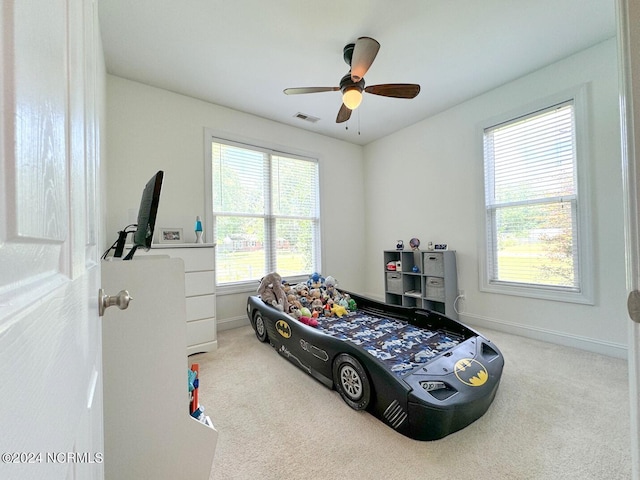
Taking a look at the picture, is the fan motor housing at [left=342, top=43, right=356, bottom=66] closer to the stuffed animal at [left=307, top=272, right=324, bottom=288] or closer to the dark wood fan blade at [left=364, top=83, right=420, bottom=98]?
the dark wood fan blade at [left=364, top=83, right=420, bottom=98]

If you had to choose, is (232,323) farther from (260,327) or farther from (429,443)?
(429,443)

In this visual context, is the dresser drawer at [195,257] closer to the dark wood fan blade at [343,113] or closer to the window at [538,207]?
the dark wood fan blade at [343,113]

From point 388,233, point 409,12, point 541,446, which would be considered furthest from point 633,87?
point 388,233

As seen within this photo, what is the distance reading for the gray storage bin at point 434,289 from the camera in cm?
334

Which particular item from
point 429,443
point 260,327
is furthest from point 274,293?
point 429,443

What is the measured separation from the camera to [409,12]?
2.02 m

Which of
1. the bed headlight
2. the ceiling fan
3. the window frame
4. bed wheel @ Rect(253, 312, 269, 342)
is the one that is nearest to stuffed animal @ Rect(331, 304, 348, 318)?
bed wheel @ Rect(253, 312, 269, 342)

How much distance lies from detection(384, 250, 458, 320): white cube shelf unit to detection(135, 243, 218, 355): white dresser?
2.48 meters

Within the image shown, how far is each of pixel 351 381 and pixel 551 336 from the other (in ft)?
7.76

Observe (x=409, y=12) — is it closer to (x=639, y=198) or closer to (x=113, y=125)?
(x=639, y=198)

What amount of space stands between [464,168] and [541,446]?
2.93 metres

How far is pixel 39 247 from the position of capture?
26 centimetres

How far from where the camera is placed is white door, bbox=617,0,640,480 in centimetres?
53

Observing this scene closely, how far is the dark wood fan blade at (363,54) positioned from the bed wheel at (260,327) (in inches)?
94.6
